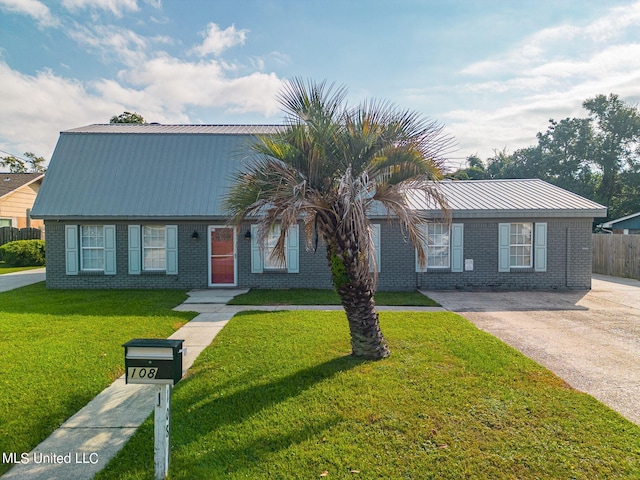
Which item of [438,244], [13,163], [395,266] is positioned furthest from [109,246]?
[13,163]

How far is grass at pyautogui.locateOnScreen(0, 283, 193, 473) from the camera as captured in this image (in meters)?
3.98

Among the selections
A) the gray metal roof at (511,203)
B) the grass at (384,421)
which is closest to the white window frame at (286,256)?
the gray metal roof at (511,203)

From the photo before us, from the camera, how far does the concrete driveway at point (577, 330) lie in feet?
15.9

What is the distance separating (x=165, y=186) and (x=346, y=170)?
30.5ft

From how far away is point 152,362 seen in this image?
2.77 m

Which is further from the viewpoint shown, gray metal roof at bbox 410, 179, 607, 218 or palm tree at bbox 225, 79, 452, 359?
gray metal roof at bbox 410, 179, 607, 218

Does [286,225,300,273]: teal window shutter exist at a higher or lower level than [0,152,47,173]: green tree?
lower

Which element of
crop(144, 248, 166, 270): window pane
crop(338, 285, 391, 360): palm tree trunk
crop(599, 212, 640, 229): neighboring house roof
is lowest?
crop(338, 285, 391, 360): palm tree trunk

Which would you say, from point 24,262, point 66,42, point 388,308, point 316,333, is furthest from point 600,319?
point 24,262

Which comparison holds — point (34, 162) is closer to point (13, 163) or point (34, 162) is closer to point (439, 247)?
point (13, 163)

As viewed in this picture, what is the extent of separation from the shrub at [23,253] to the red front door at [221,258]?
13992 mm

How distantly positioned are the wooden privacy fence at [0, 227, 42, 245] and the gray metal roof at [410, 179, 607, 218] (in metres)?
22.7

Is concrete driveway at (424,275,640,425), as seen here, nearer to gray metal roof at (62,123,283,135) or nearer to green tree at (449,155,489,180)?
gray metal roof at (62,123,283,135)

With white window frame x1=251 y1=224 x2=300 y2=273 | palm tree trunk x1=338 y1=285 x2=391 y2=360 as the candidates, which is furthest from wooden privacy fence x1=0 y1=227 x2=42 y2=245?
palm tree trunk x1=338 y1=285 x2=391 y2=360
